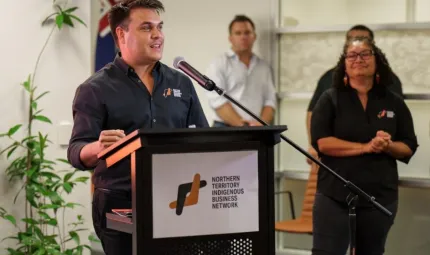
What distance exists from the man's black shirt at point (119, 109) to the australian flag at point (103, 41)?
4.39 m

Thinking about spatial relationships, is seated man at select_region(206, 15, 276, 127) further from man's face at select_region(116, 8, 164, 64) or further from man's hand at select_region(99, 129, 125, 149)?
man's hand at select_region(99, 129, 125, 149)

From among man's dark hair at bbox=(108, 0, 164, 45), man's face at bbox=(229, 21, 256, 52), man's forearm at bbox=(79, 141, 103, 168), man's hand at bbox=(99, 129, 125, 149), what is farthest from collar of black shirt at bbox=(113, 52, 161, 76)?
man's face at bbox=(229, 21, 256, 52)

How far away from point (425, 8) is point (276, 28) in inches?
46.8

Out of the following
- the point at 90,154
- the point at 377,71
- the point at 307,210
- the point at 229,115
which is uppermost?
the point at 377,71

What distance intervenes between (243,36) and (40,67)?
7.61 ft

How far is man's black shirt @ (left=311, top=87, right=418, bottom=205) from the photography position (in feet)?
15.2

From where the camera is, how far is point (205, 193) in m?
2.58

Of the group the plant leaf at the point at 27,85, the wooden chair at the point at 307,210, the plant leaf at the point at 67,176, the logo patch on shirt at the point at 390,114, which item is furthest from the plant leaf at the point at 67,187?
the wooden chair at the point at 307,210

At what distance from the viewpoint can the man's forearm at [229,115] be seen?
6.72 m

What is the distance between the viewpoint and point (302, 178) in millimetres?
6883

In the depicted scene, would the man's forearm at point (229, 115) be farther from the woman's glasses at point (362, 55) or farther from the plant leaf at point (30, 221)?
the plant leaf at point (30, 221)

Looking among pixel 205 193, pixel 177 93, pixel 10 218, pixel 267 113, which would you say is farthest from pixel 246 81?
pixel 205 193

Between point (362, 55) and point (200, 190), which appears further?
point (362, 55)

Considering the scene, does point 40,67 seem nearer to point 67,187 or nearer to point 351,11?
point 67,187
